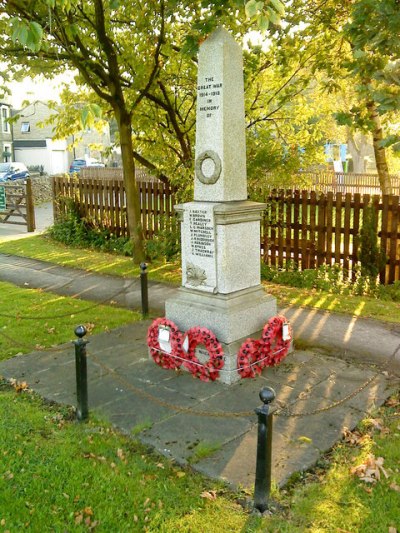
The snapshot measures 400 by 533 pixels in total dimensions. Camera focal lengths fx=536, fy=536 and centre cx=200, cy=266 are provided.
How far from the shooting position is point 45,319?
26.9 feet

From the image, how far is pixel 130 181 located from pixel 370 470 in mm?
9467

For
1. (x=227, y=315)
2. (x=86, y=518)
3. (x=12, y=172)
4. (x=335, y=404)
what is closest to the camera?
(x=86, y=518)

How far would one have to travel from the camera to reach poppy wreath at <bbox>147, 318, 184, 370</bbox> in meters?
6.15

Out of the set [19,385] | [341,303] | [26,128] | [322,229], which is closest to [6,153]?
[26,128]

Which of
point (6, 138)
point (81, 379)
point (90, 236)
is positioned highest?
point (6, 138)

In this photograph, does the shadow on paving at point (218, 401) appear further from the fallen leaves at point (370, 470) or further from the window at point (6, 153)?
the window at point (6, 153)

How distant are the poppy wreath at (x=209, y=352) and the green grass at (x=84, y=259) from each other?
4.87m

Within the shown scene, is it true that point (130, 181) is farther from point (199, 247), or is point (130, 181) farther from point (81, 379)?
point (81, 379)

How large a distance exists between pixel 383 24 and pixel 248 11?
2820mm

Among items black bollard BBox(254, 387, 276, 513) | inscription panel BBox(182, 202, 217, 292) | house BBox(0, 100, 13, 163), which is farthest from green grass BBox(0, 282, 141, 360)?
house BBox(0, 100, 13, 163)

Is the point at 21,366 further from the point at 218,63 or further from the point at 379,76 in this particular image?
the point at 379,76

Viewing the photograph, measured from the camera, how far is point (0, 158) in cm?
5425

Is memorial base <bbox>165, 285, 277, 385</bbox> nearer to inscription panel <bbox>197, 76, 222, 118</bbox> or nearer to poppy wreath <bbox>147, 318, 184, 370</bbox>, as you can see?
poppy wreath <bbox>147, 318, 184, 370</bbox>

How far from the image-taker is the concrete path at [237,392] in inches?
177
